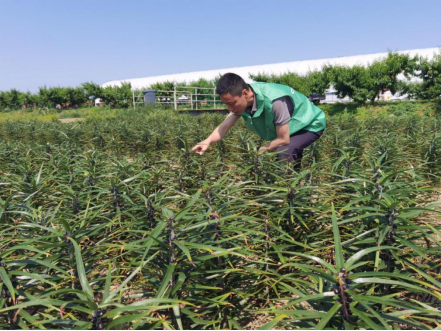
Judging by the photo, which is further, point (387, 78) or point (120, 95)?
point (120, 95)

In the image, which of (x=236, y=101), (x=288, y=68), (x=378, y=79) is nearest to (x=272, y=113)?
(x=236, y=101)

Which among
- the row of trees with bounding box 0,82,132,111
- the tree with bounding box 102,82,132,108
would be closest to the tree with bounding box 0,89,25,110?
the row of trees with bounding box 0,82,132,111

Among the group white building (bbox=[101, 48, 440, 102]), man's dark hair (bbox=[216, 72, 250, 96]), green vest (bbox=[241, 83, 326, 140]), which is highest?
white building (bbox=[101, 48, 440, 102])

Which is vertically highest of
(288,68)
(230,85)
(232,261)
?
(288,68)

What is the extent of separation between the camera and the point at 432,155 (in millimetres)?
3604

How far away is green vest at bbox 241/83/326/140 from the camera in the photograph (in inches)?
106

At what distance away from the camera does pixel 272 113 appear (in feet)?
8.84

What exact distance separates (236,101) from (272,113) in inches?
15.8

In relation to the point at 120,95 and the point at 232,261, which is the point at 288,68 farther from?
the point at 232,261

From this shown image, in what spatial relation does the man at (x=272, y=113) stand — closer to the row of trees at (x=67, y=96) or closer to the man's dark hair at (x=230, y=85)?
the man's dark hair at (x=230, y=85)

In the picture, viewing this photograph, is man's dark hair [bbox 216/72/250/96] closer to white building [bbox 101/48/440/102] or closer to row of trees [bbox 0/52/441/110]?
row of trees [bbox 0/52/441/110]

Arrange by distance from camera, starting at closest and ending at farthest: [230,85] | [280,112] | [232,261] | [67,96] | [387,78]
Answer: [232,261]
[230,85]
[280,112]
[387,78]
[67,96]

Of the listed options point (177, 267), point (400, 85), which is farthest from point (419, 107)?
point (177, 267)

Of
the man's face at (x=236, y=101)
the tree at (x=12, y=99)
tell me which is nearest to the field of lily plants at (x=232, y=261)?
the man's face at (x=236, y=101)
